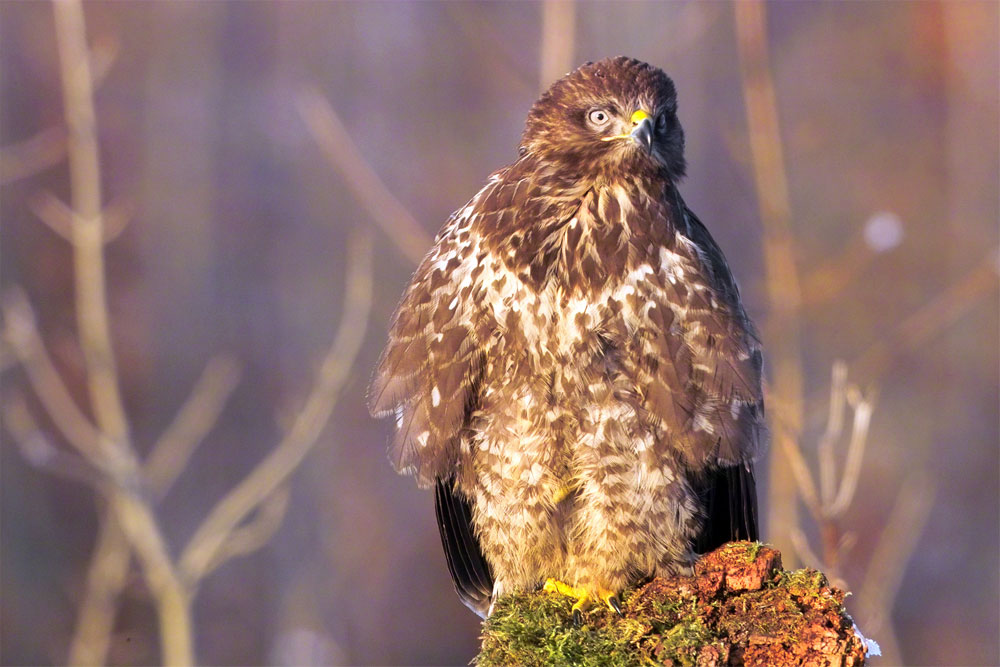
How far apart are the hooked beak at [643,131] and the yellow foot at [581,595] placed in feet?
4.09

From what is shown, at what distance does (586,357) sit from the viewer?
2.88m

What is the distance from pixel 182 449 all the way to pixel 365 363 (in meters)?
1.53

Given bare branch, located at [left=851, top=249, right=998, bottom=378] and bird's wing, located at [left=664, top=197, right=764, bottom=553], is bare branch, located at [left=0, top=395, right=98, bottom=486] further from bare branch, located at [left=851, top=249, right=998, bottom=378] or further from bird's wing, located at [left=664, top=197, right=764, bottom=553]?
bare branch, located at [left=851, top=249, right=998, bottom=378]

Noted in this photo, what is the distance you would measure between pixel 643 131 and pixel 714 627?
4.29ft

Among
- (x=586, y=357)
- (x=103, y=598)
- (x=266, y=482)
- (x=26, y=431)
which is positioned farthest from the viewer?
(x=26, y=431)

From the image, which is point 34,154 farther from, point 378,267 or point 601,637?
point 601,637

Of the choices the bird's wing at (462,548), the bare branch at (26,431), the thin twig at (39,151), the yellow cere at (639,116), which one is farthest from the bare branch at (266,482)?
the thin twig at (39,151)

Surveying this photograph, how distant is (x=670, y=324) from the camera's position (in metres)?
2.90

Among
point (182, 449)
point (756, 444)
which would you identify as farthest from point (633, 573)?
point (182, 449)

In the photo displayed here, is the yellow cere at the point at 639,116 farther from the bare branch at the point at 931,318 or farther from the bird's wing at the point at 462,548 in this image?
the bare branch at the point at 931,318

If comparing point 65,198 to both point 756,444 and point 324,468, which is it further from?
point 756,444

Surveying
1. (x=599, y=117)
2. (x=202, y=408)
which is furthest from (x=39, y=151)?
(x=599, y=117)

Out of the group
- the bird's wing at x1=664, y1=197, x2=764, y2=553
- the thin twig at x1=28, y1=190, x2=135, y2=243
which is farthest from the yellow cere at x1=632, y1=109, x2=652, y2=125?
the thin twig at x1=28, y1=190, x2=135, y2=243

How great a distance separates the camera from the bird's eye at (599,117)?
2986mm
